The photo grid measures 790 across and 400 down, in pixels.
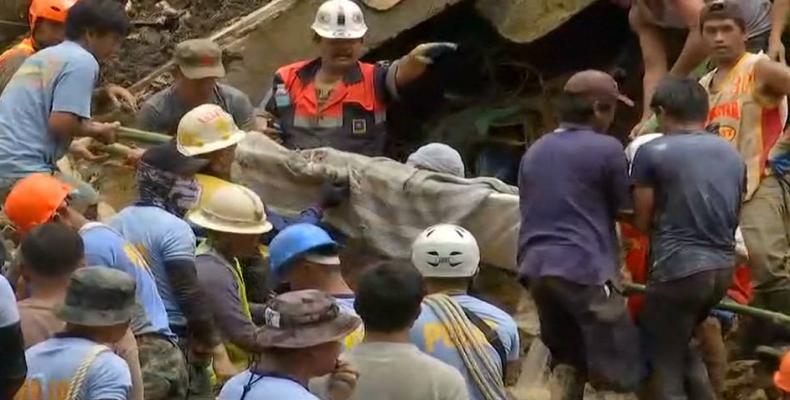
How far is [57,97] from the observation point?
Answer: 9.27 meters

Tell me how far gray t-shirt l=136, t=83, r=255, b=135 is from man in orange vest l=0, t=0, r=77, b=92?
789 millimetres

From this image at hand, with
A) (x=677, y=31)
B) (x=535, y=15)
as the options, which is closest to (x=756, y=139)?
(x=677, y=31)

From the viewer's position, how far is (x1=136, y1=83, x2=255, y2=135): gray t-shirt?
10.9 m

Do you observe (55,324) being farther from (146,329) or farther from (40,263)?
(146,329)

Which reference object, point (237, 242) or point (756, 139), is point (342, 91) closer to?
point (756, 139)

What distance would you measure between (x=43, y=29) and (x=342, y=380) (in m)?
4.25

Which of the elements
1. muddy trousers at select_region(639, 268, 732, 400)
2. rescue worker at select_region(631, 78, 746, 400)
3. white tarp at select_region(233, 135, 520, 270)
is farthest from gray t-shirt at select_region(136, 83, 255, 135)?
muddy trousers at select_region(639, 268, 732, 400)

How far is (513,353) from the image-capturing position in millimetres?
7836

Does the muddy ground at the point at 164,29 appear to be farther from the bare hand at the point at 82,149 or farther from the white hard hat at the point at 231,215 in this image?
the white hard hat at the point at 231,215

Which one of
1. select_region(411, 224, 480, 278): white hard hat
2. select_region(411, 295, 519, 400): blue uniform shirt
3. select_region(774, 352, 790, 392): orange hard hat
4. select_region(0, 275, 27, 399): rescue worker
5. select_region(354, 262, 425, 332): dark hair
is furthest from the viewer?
select_region(774, 352, 790, 392): orange hard hat

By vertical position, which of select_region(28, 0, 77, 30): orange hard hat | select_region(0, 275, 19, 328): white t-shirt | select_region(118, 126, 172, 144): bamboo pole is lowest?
select_region(118, 126, 172, 144): bamboo pole

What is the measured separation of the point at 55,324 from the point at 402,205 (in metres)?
3.48

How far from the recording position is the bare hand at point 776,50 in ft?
35.4

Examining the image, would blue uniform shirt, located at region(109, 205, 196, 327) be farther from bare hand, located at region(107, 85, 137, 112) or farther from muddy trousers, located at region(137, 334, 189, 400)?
bare hand, located at region(107, 85, 137, 112)
